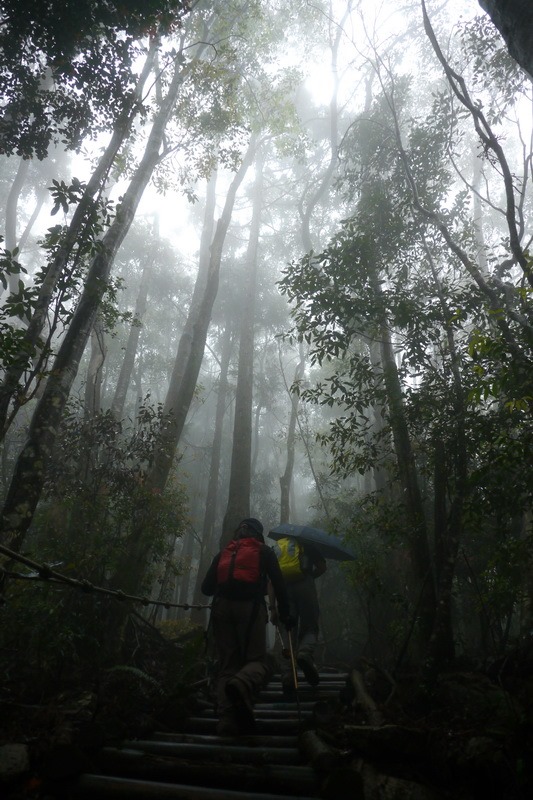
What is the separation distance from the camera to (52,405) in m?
5.09

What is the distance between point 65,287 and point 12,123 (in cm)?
337

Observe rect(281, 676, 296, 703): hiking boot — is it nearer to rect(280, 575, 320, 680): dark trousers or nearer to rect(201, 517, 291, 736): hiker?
rect(201, 517, 291, 736): hiker

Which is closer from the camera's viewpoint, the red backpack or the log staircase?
the log staircase

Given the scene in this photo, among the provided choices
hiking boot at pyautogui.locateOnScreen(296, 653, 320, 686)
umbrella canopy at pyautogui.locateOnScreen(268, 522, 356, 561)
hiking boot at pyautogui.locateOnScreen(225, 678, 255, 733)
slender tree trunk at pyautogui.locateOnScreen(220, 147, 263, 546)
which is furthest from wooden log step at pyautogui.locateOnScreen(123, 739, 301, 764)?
slender tree trunk at pyautogui.locateOnScreen(220, 147, 263, 546)

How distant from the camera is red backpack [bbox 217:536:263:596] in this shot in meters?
3.93

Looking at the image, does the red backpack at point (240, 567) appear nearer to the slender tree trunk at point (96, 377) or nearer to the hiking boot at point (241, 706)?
the hiking boot at point (241, 706)

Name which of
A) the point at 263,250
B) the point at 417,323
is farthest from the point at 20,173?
the point at 417,323

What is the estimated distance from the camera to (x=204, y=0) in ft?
41.4

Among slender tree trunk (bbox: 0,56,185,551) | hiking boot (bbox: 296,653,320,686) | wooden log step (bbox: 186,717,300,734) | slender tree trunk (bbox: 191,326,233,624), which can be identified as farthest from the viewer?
slender tree trunk (bbox: 191,326,233,624)

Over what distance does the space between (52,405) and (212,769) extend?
383 cm

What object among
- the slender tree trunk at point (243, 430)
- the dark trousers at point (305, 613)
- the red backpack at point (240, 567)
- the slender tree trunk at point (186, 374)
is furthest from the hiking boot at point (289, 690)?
the slender tree trunk at point (243, 430)

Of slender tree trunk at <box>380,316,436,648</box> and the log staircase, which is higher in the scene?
slender tree trunk at <box>380,316,436,648</box>

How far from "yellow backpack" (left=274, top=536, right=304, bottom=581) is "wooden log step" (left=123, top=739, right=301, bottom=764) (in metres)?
3.06

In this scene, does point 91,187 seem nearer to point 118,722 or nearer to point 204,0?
point 118,722
